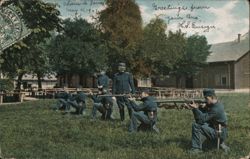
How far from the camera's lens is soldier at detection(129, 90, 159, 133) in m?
7.66

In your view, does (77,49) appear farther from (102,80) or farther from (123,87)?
(123,87)

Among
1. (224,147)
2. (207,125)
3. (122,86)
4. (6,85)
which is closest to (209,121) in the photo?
(207,125)

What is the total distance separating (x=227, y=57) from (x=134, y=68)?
15.3ft

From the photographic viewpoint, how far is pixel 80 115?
8.87 metres

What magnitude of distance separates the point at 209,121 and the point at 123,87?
1.48 metres

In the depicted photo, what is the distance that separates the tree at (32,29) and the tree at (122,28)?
71cm

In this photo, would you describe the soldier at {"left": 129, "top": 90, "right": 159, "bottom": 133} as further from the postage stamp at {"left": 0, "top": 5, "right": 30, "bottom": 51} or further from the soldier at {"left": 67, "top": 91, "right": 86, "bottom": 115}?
the postage stamp at {"left": 0, "top": 5, "right": 30, "bottom": 51}

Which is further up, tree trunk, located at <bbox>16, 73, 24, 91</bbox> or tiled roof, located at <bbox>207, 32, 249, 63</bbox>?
tiled roof, located at <bbox>207, 32, 249, 63</bbox>

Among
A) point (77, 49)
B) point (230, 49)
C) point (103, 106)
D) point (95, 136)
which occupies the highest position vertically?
point (230, 49)

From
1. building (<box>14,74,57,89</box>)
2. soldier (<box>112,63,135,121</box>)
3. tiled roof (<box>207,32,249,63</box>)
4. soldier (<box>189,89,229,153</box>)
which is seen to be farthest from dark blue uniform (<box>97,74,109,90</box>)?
tiled roof (<box>207,32,249,63</box>)

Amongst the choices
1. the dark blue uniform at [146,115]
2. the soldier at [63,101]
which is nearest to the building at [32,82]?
the soldier at [63,101]

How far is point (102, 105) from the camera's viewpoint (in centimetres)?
819

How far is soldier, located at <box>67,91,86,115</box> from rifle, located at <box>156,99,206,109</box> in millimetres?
1222

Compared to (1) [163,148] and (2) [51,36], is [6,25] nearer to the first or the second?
(2) [51,36]
